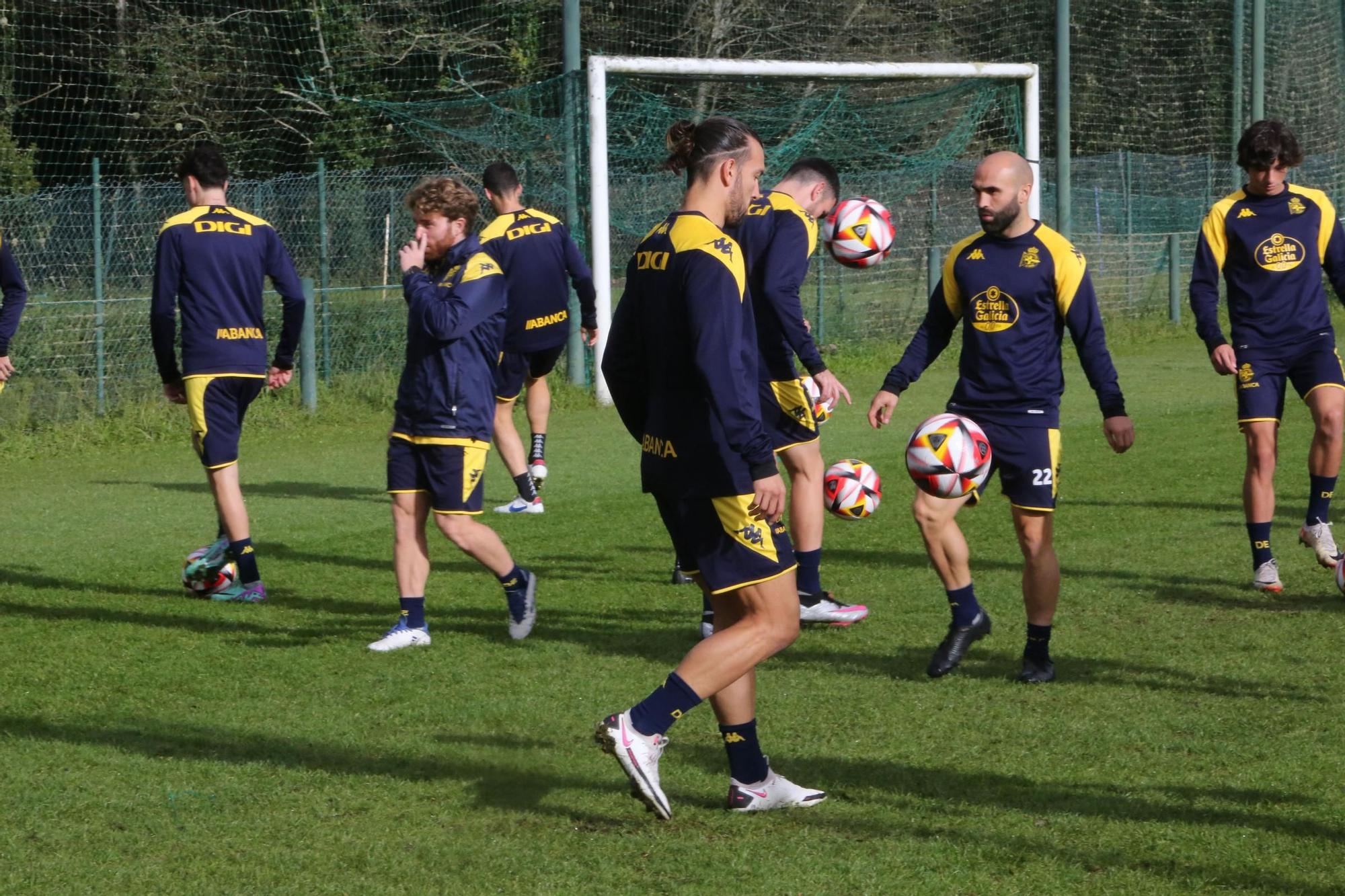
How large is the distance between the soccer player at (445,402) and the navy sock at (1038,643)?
6.91ft

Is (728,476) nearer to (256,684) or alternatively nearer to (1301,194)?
(256,684)

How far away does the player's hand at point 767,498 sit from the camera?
13.9 ft

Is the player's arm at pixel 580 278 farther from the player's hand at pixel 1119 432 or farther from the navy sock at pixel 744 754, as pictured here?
the navy sock at pixel 744 754

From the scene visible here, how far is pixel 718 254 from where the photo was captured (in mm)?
4133

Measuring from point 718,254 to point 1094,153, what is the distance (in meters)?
26.0

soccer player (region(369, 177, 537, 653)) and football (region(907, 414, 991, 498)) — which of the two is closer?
football (region(907, 414, 991, 498))

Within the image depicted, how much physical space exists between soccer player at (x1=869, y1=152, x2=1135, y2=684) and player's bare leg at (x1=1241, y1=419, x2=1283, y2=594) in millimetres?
1785

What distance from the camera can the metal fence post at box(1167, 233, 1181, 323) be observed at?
2156 centimetres

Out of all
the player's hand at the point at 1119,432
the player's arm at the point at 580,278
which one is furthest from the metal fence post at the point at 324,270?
the player's hand at the point at 1119,432

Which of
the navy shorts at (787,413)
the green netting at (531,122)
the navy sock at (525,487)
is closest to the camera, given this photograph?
the navy shorts at (787,413)

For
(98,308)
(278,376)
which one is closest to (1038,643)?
(278,376)

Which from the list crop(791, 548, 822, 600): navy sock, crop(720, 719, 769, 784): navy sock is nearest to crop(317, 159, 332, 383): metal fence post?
crop(791, 548, 822, 600): navy sock

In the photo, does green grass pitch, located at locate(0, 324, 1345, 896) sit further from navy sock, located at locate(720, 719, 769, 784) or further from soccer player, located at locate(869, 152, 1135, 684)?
soccer player, located at locate(869, 152, 1135, 684)

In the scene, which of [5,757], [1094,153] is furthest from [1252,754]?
[1094,153]
